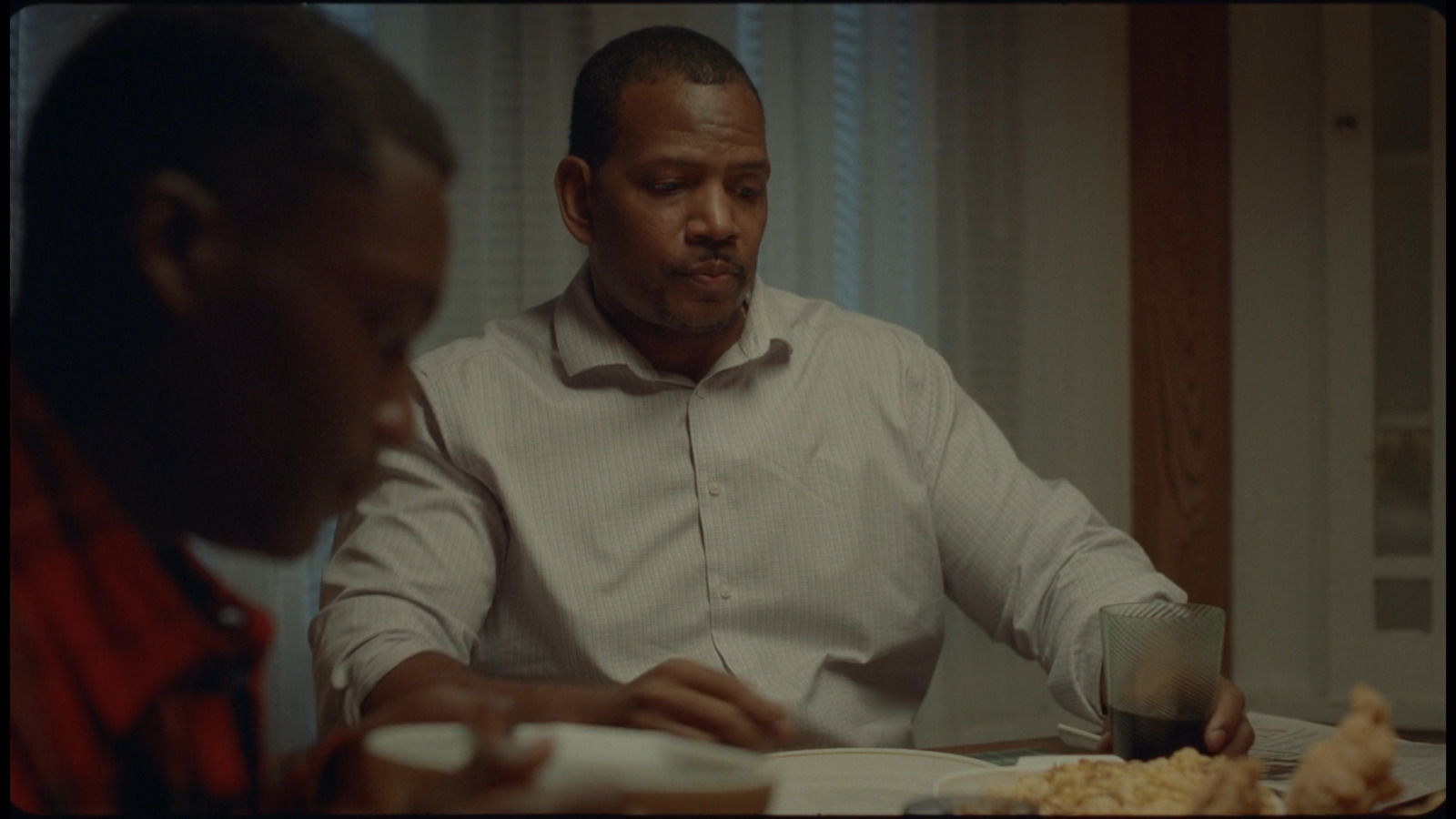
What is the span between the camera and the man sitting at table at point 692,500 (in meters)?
1.01

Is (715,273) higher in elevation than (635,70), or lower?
lower

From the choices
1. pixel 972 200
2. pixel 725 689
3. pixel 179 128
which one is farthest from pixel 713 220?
pixel 972 200

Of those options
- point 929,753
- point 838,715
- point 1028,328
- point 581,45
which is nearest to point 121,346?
point 929,753

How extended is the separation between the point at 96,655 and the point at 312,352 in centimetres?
13

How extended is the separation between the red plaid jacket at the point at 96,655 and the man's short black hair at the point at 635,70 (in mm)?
702

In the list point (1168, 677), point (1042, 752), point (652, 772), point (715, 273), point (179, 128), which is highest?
point (179, 128)

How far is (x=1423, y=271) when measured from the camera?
2.12 m

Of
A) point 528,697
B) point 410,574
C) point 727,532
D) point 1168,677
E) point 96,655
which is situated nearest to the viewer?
point 96,655

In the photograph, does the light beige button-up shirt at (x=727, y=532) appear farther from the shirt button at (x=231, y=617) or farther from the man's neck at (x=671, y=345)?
the shirt button at (x=231, y=617)

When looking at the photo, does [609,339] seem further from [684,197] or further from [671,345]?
[684,197]

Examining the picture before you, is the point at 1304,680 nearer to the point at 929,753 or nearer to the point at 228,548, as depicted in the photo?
the point at 929,753

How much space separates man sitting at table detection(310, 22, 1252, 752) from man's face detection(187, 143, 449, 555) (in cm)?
40

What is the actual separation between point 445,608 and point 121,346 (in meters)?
0.61

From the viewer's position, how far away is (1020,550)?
124cm
